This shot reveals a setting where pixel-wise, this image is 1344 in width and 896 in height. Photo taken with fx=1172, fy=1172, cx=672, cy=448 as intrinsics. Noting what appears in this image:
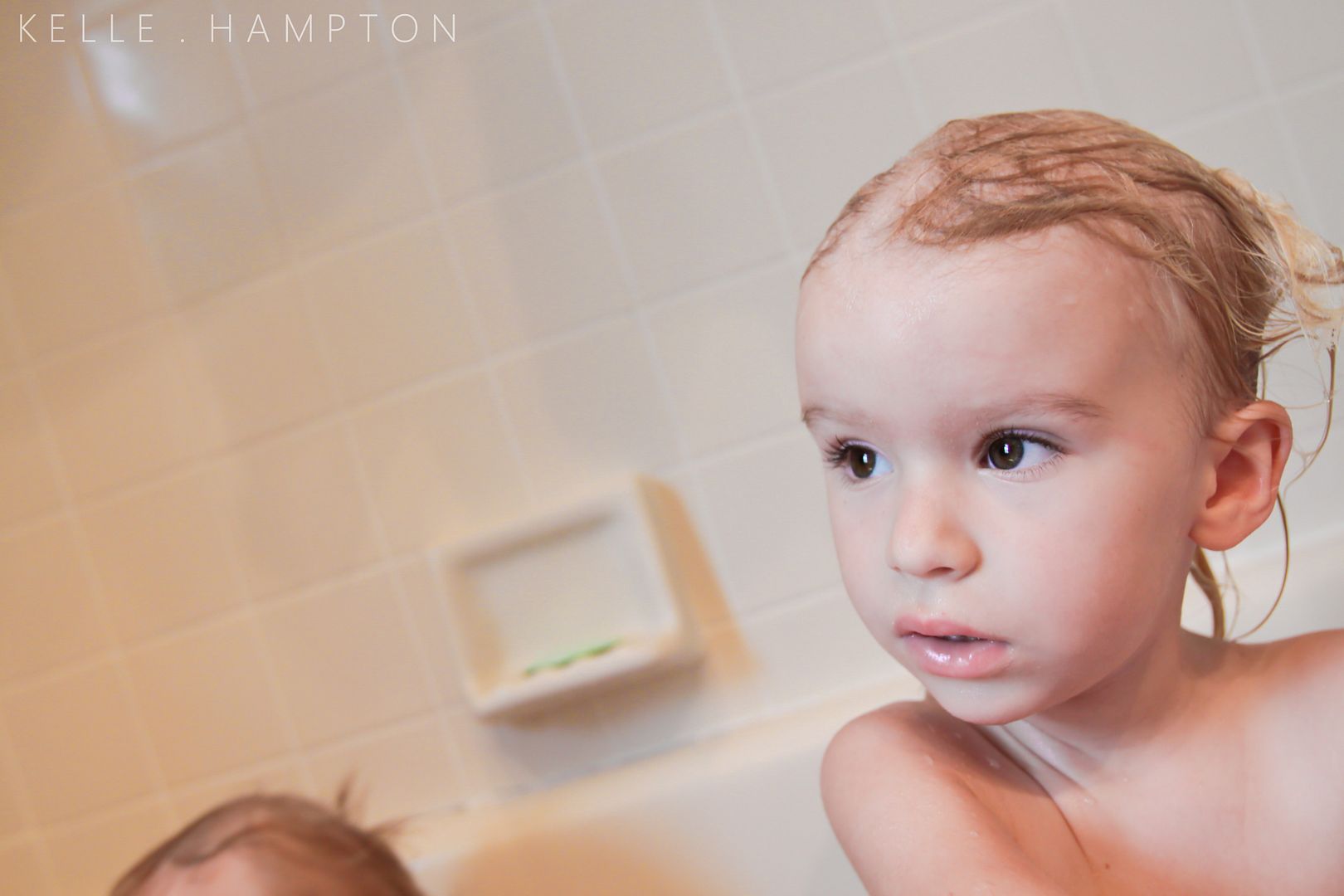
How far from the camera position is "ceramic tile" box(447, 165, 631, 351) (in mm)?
1282

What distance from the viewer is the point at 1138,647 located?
669mm

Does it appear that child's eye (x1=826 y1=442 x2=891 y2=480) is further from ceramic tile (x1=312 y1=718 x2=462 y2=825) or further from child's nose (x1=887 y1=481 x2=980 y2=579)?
ceramic tile (x1=312 y1=718 x2=462 y2=825)

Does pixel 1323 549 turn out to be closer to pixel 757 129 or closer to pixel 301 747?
pixel 757 129

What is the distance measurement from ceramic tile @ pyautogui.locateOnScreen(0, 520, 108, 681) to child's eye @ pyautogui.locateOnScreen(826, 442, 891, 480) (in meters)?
1.08

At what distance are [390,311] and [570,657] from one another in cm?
44

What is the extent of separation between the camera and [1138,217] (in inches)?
25.1

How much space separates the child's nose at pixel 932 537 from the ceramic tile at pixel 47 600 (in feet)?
3.75

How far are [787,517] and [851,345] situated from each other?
0.66 metres

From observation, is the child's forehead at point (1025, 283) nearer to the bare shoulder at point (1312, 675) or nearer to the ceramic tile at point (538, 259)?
the bare shoulder at point (1312, 675)

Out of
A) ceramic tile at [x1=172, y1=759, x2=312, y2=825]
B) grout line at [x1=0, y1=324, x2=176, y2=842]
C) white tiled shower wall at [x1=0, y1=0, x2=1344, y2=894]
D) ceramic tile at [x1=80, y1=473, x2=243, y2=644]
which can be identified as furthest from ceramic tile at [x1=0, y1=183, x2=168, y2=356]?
ceramic tile at [x1=172, y1=759, x2=312, y2=825]

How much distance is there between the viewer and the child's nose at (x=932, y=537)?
1.98 ft

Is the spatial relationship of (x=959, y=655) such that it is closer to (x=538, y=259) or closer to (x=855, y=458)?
(x=855, y=458)

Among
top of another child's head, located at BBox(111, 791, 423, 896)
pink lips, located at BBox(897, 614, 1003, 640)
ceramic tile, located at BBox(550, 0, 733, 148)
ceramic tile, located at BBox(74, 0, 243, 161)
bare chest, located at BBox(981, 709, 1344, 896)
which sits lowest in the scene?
bare chest, located at BBox(981, 709, 1344, 896)

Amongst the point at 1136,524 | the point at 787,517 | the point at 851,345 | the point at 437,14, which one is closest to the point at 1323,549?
the point at 787,517
